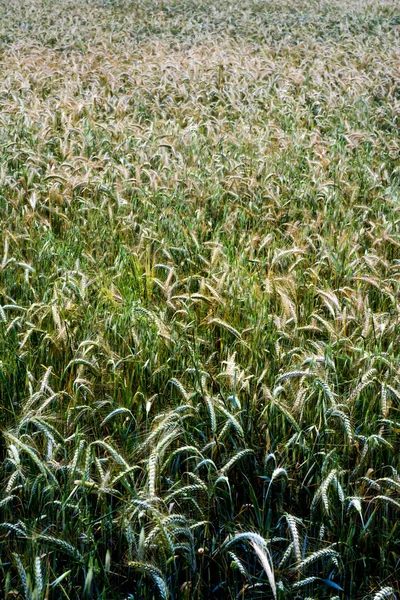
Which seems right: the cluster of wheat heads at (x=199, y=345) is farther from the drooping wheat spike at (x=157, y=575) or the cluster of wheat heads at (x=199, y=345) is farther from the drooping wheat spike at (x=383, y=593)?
the drooping wheat spike at (x=383, y=593)

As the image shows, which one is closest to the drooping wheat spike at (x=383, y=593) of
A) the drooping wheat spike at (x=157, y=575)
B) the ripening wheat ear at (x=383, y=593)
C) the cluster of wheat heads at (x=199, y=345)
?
the ripening wheat ear at (x=383, y=593)

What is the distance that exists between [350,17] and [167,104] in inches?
345

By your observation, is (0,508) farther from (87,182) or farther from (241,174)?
(241,174)

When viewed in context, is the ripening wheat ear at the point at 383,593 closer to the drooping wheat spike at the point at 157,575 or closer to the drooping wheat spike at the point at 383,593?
A: the drooping wheat spike at the point at 383,593

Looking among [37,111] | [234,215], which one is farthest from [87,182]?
[37,111]

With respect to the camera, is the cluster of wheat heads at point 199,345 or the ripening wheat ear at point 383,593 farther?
the cluster of wheat heads at point 199,345

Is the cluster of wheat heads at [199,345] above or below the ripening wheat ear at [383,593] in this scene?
below

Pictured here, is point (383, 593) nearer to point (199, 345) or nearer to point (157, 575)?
point (157, 575)

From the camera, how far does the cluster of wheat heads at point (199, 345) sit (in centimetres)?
185

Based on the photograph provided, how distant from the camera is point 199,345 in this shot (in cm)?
267

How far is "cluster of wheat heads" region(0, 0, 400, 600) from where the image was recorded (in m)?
1.85

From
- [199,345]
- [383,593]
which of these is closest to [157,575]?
[383,593]

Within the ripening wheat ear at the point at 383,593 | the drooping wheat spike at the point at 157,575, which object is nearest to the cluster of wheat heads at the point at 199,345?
the drooping wheat spike at the point at 157,575

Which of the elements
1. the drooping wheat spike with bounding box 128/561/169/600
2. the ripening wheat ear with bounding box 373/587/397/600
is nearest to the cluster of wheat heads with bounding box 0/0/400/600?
the drooping wheat spike with bounding box 128/561/169/600
